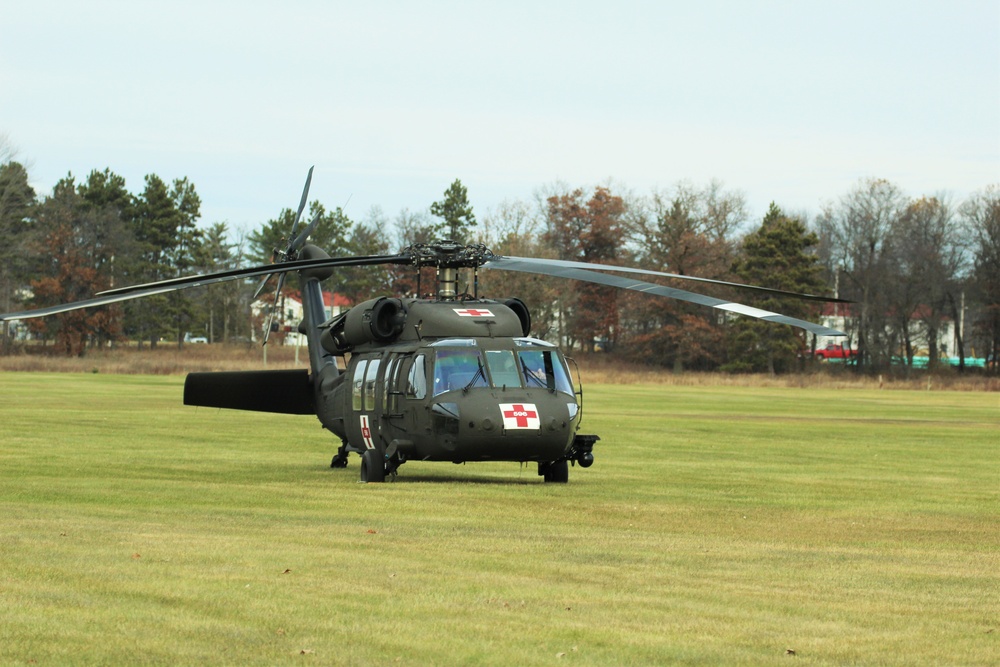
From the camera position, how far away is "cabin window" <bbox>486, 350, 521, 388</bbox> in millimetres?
19703

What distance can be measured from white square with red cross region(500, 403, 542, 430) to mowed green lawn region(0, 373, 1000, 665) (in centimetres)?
101

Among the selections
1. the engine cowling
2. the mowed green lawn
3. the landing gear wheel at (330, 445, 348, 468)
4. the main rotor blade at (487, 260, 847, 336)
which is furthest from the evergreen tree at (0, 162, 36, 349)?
the main rotor blade at (487, 260, 847, 336)

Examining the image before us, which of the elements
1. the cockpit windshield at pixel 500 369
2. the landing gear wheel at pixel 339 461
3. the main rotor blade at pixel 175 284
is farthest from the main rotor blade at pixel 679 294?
the landing gear wheel at pixel 339 461

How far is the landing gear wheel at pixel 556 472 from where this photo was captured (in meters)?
21.6

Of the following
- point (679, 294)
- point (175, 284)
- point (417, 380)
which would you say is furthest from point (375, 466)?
point (679, 294)

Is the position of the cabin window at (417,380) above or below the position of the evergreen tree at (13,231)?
below

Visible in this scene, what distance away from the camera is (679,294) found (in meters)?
17.6

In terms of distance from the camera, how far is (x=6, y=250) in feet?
368

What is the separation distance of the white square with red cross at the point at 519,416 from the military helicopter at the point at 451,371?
0.01 m

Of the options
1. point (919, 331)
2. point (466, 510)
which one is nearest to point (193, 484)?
point (466, 510)

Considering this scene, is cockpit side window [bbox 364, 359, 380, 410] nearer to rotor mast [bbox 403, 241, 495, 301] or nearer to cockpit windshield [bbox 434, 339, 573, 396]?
cockpit windshield [bbox 434, 339, 573, 396]

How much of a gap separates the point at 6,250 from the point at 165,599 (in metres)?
109

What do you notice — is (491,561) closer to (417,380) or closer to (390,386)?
(417,380)

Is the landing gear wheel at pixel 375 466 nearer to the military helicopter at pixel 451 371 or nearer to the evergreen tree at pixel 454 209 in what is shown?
the military helicopter at pixel 451 371
